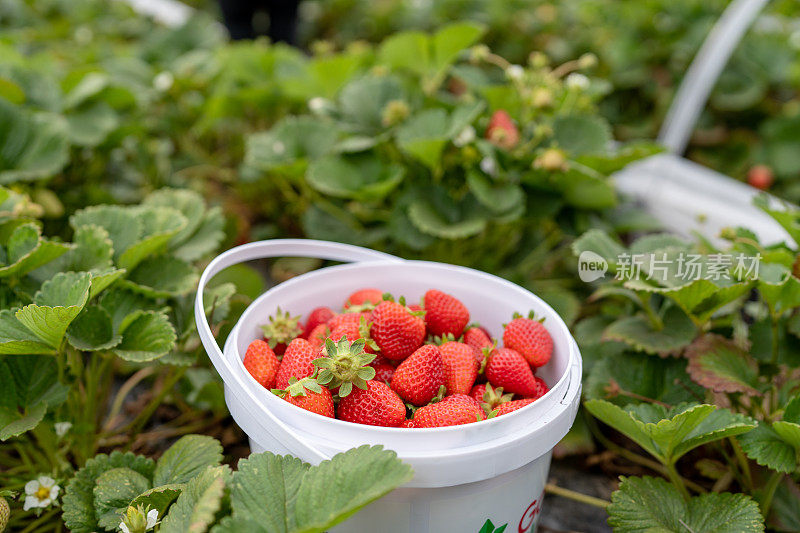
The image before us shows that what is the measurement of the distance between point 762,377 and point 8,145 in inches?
59.3

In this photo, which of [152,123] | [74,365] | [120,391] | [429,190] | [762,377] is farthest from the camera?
[152,123]

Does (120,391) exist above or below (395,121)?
below

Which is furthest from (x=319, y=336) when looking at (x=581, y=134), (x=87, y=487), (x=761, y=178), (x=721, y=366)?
(x=761, y=178)

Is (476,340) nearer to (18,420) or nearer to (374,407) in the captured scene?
(374,407)

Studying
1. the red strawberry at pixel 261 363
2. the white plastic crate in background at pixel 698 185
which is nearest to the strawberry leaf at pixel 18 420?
the red strawberry at pixel 261 363

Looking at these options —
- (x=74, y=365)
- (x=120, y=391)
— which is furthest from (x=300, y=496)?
(x=120, y=391)

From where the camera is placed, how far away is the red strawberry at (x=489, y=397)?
83 cm

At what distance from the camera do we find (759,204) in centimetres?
109

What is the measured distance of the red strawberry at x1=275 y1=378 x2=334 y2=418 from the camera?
76 cm

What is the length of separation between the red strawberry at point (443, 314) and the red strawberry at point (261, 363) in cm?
23

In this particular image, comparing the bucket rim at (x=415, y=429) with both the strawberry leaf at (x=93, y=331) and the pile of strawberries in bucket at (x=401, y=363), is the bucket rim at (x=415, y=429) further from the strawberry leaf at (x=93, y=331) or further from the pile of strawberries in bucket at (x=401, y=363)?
the strawberry leaf at (x=93, y=331)

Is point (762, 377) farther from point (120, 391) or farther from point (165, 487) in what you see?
point (120, 391)

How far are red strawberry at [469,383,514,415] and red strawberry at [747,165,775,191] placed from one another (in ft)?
5.76

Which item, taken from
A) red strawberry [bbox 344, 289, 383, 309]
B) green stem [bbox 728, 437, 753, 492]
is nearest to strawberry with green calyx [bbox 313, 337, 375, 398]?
red strawberry [bbox 344, 289, 383, 309]
